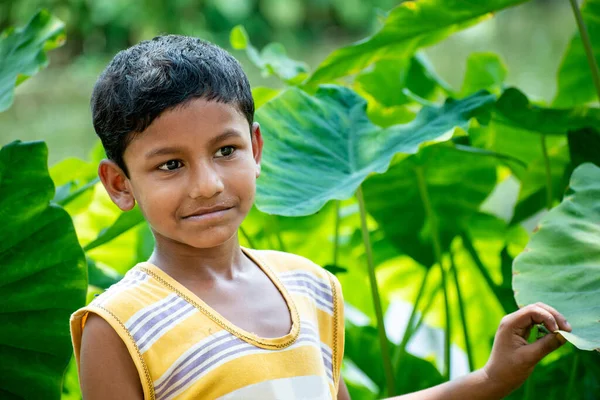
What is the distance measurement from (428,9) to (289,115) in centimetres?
25

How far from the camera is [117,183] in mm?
864

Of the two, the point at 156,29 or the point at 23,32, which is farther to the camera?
the point at 156,29

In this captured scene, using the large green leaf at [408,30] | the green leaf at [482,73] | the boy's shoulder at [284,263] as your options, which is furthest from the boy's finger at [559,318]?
the green leaf at [482,73]

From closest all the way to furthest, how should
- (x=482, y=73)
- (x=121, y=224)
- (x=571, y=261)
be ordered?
(x=571, y=261) → (x=121, y=224) → (x=482, y=73)

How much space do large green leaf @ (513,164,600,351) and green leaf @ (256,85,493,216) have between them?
0.18 metres

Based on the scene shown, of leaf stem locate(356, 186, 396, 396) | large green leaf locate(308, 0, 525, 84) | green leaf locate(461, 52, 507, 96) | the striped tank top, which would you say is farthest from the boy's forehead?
green leaf locate(461, 52, 507, 96)

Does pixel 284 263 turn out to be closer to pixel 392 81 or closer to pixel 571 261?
pixel 571 261

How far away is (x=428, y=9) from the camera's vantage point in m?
1.32

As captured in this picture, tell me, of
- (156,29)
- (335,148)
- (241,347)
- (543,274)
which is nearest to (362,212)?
(335,148)

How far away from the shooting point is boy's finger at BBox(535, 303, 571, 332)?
2.76ft

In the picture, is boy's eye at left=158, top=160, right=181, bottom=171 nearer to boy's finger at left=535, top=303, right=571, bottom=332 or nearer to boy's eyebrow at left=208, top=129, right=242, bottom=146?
boy's eyebrow at left=208, top=129, right=242, bottom=146

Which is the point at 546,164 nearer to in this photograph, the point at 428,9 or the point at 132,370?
the point at 428,9

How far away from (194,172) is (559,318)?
355 millimetres

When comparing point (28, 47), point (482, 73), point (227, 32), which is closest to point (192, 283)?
point (28, 47)
